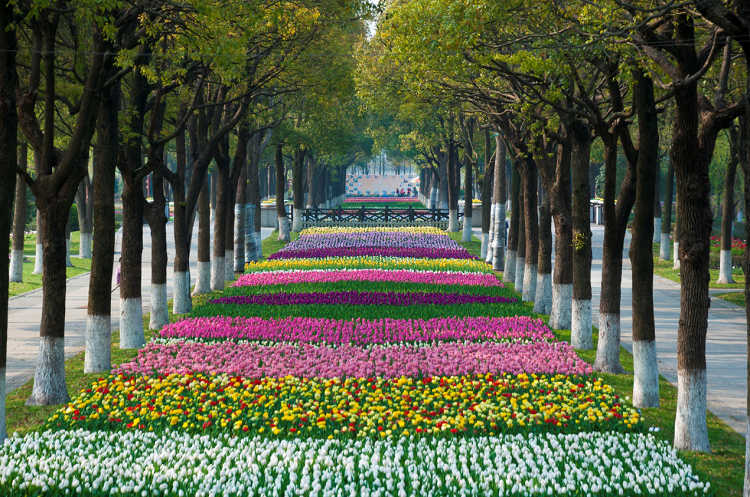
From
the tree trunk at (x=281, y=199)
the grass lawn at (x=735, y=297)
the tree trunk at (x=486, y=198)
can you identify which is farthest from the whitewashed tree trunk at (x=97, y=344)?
the tree trunk at (x=281, y=199)

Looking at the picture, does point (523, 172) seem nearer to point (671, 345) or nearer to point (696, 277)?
point (671, 345)

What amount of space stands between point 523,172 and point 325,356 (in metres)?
9.01

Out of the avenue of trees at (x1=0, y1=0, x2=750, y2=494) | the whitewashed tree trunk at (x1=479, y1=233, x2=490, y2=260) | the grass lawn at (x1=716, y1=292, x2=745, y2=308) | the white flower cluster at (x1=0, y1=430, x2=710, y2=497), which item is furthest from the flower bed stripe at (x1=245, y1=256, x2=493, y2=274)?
the white flower cluster at (x1=0, y1=430, x2=710, y2=497)

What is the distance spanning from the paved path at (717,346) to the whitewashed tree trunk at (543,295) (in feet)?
4.02

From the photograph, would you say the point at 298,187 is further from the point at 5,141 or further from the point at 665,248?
the point at 5,141

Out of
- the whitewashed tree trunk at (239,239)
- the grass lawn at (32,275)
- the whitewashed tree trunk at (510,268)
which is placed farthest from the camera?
the whitewashed tree trunk at (239,239)

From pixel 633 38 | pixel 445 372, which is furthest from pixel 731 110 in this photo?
pixel 445 372

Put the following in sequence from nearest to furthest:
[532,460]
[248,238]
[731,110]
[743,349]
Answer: [532,460] < [731,110] < [743,349] < [248,238]

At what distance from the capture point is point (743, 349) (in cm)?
1479

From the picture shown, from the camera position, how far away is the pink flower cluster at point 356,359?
11.8 meters

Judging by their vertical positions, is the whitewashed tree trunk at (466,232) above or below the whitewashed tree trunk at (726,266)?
above

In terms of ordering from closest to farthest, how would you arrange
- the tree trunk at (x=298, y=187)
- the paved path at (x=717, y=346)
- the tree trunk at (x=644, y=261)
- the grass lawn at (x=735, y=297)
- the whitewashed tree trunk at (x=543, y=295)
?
1. the tree trunk at (x=644, y=261)
2. the paved path at (x=717, y=346)
3. the whitewashed tree trunk at (x=543, y=295)
4. the grass lawn at (x=735, y=297)
5. the tree trunk at (x=298, y=187)

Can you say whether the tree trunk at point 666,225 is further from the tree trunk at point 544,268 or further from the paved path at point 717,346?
the tree trunk at point 544,268

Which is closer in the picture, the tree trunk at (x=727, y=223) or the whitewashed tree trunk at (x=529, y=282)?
the whitewashed tree trunk at (x=529, y=282)
